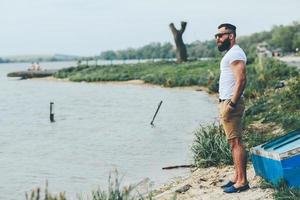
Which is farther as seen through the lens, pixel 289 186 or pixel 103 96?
pixel 103 96

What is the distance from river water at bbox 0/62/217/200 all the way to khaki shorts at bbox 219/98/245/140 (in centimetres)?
406

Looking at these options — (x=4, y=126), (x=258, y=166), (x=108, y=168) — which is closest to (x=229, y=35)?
(x=258, y=166)

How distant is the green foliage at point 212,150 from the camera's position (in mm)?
11508

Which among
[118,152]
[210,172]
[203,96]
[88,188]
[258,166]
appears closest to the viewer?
[258,166]

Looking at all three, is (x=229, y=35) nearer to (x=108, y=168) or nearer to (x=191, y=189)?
(x=191, y=189)

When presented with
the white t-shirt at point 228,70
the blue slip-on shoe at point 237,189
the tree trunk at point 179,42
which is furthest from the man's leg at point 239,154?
the tree trunk at point 179,42

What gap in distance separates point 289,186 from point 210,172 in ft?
11.3

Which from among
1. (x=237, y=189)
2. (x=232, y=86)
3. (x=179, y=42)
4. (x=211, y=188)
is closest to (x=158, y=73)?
(x=179, y=42)

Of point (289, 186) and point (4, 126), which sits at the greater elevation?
point (289, 186)

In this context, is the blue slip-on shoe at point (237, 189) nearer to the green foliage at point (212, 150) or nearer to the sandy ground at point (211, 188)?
the sandy ground at point (211, 188)

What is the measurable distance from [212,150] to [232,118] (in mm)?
3758

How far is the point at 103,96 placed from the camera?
40.1 metres

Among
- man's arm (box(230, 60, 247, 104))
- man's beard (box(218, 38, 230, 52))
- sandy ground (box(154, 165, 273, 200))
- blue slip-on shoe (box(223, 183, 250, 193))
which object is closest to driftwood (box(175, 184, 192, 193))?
sandy ground (box(154, 165, 273, 200))

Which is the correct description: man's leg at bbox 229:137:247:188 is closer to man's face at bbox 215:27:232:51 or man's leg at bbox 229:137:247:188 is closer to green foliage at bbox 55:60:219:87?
man's face at bbox 215:27:232:51
